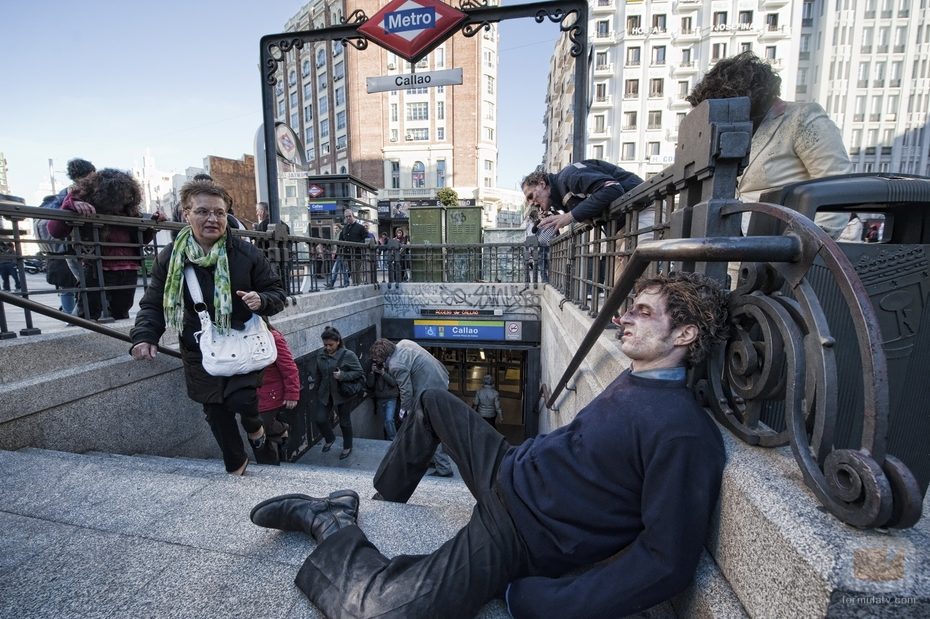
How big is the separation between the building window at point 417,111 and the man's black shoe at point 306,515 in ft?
150

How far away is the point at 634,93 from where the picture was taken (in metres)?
39.5

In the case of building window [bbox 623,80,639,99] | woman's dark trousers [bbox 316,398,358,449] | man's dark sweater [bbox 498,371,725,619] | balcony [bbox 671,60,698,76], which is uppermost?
balcony [bbox 671,60,698,76]

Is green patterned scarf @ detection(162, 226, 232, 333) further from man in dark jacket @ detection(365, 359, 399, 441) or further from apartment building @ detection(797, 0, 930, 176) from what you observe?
apartment building @ detection(797, 0, 930, 176)

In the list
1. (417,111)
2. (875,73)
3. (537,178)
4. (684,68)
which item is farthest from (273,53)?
(875,73)

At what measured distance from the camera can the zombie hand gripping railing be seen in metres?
0.89

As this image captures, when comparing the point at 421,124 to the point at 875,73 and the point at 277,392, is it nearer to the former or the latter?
the point at 277,392

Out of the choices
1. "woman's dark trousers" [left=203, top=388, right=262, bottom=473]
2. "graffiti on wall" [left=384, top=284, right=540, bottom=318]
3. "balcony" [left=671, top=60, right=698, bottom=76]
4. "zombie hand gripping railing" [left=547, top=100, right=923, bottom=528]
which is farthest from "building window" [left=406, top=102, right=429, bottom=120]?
"zombie hand gripping railing" [left=547, top=100, right=923, bottom=528]

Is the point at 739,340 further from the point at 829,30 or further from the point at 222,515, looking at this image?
the point at 829,30

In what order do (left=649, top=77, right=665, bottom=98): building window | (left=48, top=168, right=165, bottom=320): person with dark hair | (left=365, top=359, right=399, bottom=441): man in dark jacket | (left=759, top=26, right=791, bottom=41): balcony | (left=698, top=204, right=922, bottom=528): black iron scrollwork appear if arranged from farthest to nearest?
1. (left=649, top=77, right=665, bottom=98): building window
2. (left=759, top=26, right=791, bottom=41): balcony
3. (left=365, top=359, right=399, bottom=441): man in dark jacket
4. (left=48, top=168, right=165, bottom=320): person with dark hair
5. (left=698, top=204, right=922, bottom=528): black iron scrollwork

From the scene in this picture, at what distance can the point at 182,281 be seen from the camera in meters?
2.81

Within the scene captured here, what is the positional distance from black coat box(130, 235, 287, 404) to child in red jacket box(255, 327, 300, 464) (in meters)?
0.83

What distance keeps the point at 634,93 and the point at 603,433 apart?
152 feet

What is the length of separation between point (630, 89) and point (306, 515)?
4671cm

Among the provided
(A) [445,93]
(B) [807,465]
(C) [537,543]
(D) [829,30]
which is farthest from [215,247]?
(D) [829,30]
